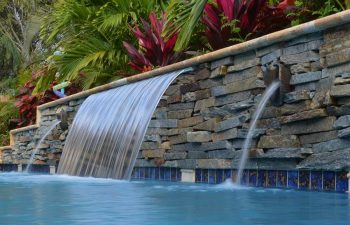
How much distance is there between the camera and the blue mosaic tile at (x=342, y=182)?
4719mm

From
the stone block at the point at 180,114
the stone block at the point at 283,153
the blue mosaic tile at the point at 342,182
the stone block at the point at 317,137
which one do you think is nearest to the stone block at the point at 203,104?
the stone block at the point at 180,114

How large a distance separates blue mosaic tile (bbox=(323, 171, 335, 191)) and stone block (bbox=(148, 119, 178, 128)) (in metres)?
2.30

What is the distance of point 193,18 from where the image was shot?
20.1 ft

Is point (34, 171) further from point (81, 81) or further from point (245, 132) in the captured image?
point (245, 132)

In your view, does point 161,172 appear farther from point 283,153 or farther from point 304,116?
point 304,116

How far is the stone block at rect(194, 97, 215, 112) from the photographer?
20.6 feet

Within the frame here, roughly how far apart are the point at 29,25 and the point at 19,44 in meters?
2.06

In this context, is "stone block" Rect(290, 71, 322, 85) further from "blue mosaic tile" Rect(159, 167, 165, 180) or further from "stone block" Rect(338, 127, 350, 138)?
"blue mosaic tile" Rect(159, 167, 165, 180)

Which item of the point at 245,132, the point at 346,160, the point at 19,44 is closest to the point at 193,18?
the point at 245,132

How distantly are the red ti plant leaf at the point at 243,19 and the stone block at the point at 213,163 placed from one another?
5.12 feet

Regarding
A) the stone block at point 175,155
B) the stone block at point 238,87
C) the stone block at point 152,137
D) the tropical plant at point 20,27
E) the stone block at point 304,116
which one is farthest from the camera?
the tropical plant at point 20,27

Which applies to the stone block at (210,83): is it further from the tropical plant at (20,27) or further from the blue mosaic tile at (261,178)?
the tropical plant at (20,27)

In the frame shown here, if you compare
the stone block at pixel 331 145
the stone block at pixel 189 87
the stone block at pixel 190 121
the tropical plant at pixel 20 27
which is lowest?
the stone block at pixel 331 145

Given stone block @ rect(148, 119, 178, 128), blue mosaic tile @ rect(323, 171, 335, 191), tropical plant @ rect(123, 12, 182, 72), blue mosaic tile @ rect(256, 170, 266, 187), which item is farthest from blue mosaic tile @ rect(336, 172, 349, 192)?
tropical plant @ rect(123, 12, 182, 72)
